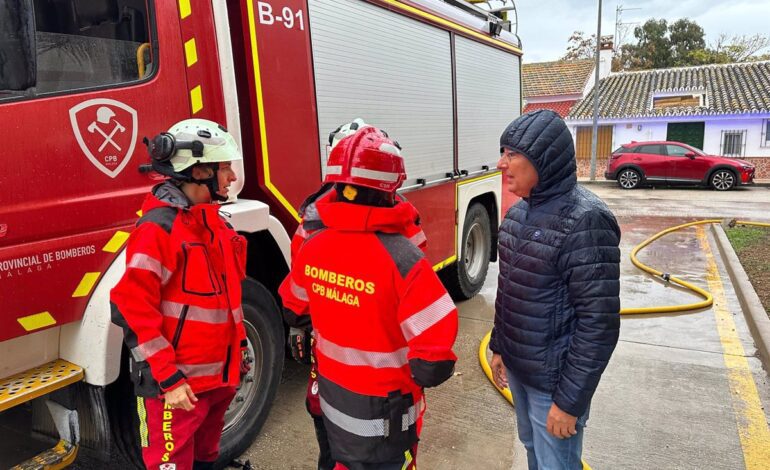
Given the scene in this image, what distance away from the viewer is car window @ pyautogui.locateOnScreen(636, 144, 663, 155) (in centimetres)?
1745

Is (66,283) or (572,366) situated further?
(66,283)

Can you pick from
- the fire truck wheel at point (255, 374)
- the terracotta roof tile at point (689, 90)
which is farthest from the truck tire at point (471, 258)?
the terracotta roof tile at point (689, 90)

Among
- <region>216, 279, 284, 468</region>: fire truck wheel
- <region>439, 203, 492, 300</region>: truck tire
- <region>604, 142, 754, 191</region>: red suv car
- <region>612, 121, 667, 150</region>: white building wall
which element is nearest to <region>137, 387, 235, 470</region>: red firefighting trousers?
<region>216, 279, 284, 468</region>: fire truck wheel

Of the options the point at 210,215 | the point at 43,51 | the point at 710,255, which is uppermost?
the point at 43,51

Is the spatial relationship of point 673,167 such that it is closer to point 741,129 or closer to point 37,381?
point 741,129

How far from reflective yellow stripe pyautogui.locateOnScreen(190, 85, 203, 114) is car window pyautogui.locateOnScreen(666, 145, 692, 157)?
58.8ft

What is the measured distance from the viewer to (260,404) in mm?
3031

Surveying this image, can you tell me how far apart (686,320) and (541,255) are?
164 inches

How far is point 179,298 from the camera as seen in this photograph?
1.94m

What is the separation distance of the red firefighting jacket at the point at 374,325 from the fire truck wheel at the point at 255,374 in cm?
119

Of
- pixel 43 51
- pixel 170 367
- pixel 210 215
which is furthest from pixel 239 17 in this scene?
pixel 170 367

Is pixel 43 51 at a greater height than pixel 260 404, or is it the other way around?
pixel 43 51

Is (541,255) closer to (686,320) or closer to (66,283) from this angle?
(66,283)

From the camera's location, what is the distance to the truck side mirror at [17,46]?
1911 millimetres
